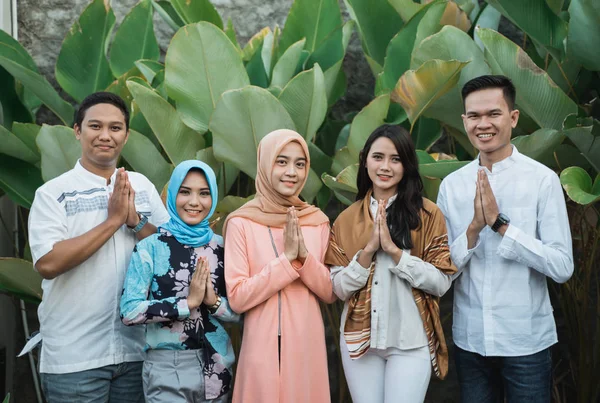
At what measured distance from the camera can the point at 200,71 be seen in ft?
10.9

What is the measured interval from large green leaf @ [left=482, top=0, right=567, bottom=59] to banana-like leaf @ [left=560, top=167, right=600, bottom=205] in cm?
86

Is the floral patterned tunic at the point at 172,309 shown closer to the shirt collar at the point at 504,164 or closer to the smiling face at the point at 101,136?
the smiling face at the point at 101,136

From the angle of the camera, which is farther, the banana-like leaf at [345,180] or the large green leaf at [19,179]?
the large green leaf at [19,179]

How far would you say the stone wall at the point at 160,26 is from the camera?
440 centimetres

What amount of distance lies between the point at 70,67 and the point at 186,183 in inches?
66.7

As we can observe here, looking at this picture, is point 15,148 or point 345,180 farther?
point 15,148

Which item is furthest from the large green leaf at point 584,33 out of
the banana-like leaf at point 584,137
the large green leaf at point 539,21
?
the banana-like leaf at point 584,137

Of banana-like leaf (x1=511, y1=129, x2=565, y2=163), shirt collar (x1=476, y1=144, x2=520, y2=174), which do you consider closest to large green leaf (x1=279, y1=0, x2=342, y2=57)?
banana-like leaf (x1=511, y1=129, x2=565, y2=163)

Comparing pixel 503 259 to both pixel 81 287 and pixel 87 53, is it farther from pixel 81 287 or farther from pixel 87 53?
pixel 87 53

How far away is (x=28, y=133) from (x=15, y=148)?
0.30 feet

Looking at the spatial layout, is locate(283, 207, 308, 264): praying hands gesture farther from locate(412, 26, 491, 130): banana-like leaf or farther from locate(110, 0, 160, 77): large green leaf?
locate(110, 0, 160, 77): large green leaf

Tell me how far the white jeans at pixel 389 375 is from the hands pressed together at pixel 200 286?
19.1 inches

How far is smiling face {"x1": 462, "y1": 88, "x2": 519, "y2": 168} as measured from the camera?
246 cm

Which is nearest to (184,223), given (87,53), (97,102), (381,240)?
(97,102)
